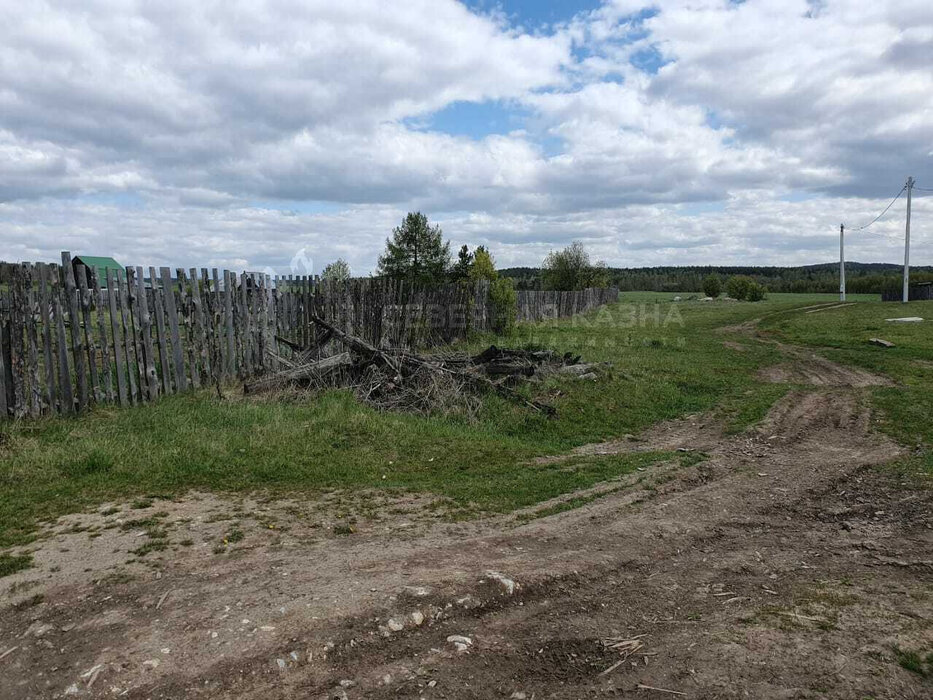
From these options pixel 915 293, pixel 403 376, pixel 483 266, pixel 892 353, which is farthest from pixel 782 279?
pixel 403 376

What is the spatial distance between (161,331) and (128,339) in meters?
0.53

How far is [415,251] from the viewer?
232ft

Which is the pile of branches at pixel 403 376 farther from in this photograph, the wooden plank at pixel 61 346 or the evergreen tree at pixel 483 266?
the evergreen tree at pixel 483 266

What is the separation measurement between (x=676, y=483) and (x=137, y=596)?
5267 millimetres

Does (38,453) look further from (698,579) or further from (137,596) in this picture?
(698,579)

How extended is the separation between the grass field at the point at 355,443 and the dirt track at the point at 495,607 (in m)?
0.66

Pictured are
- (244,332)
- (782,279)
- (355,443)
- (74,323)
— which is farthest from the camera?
(782,279)

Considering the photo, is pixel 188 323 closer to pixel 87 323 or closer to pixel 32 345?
pixel 87 323

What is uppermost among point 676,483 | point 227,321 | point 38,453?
point 227,321

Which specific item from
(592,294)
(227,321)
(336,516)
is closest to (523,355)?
(227,321)

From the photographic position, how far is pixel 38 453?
653 cm

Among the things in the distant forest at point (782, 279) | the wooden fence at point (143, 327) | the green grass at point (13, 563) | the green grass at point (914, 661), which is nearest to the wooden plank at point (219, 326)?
the wooden fence at point (143, 327)

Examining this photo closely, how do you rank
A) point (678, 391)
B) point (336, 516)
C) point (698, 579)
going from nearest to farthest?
point (698, 579) → point (336, 516) → point (678, 391)

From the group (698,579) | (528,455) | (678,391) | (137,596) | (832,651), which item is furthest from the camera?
(678,391)
